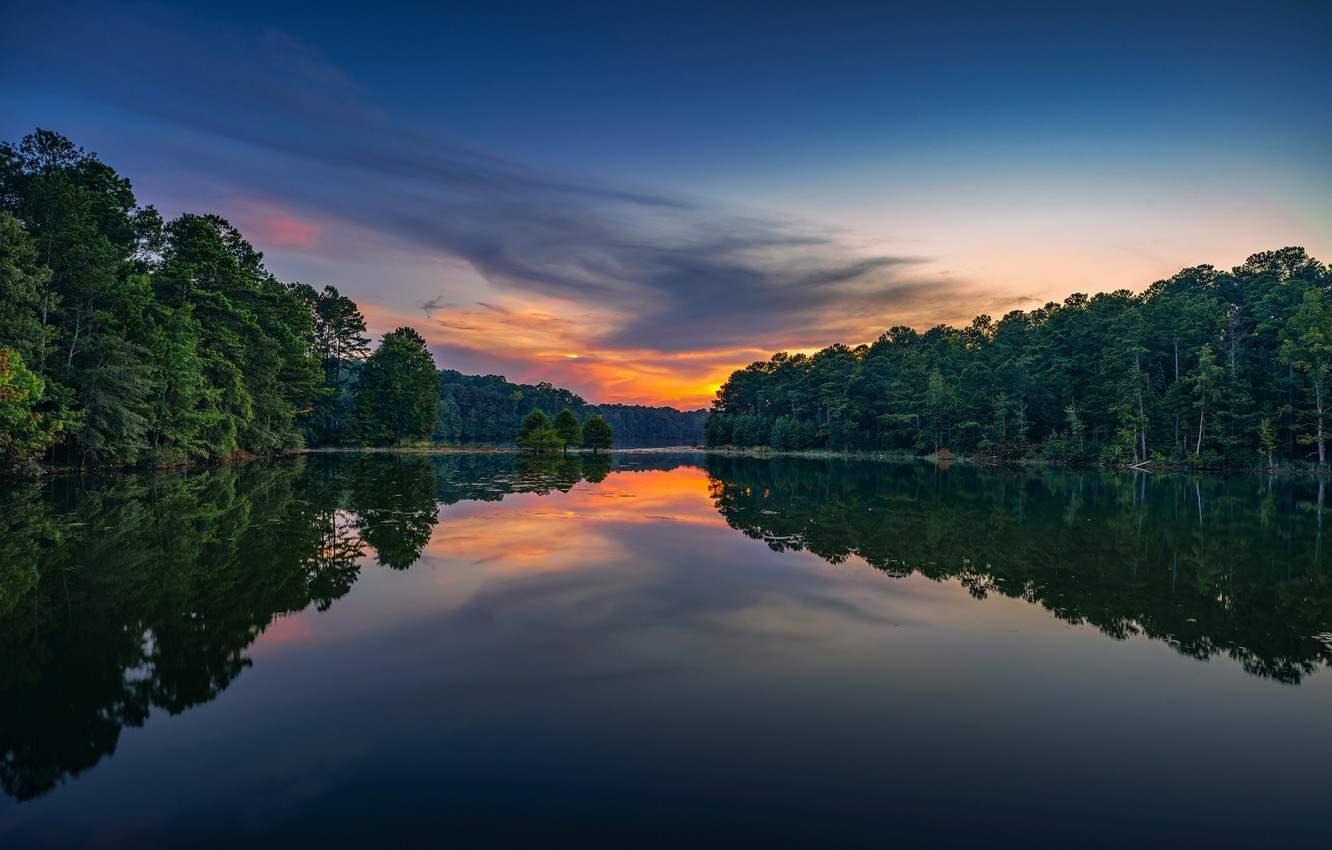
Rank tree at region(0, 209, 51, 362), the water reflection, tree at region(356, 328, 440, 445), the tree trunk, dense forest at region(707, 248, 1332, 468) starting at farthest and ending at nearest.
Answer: tree at region(356, 328, 440, 445)
dense forest at region(707, 248, 1332, 468)
the tree trunk
tree at region(0, 209, 51, 362)
the water reflection

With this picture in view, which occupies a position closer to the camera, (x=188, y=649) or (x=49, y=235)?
(x=188, y=649)

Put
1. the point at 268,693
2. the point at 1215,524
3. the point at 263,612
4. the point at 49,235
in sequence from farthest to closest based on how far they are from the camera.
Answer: the point at 49,235, the point at 1215,524, the point at 263,612, the point at 268,693

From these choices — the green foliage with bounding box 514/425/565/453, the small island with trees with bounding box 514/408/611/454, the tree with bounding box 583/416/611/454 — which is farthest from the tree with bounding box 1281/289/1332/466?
the green foliage with bounding box 514/425/565/453

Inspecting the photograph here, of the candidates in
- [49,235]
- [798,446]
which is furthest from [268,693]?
[798,446]

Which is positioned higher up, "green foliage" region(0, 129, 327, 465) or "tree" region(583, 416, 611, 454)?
"green foliage" region(0, 129, 327, 465)

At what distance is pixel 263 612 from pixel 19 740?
11.8 ft

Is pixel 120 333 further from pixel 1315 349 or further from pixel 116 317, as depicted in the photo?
pixel 1315 349

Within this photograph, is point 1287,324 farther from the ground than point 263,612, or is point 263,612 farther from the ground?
point 1287,324

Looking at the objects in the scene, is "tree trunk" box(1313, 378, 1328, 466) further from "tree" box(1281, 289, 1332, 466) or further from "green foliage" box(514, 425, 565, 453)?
"green foliage" box(514, 425, 565, 453)

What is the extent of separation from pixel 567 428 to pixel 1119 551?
74.4m

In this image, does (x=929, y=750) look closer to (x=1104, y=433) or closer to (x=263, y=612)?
(x=263, y=612)

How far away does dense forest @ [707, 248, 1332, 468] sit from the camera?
4944cm

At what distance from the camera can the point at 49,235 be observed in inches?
1078

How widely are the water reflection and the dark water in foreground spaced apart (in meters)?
0.12
